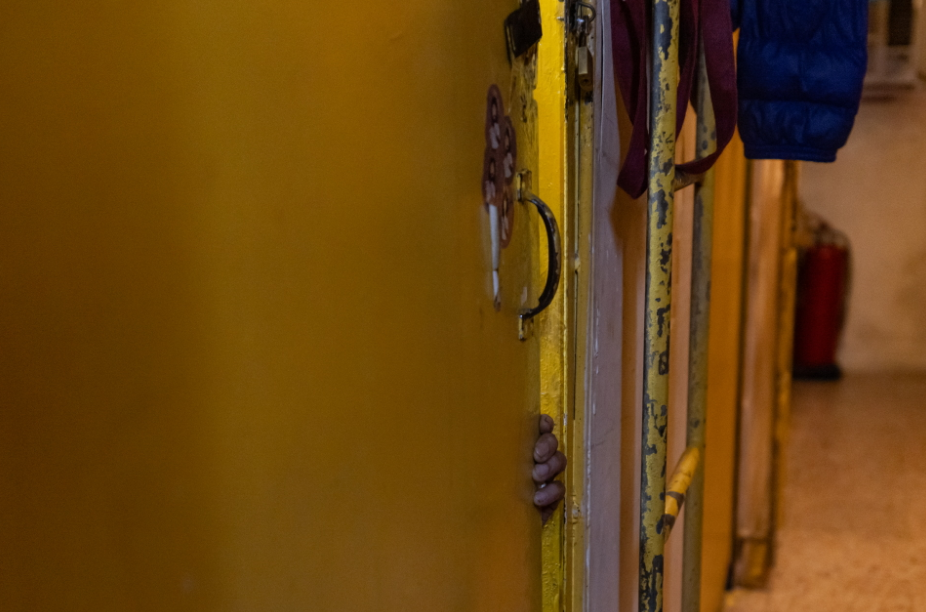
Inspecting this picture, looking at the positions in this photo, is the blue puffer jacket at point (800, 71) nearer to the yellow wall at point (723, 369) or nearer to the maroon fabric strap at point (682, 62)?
the maroon fabric strap at point (682, 62)

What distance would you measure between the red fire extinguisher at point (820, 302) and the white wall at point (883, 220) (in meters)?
0.18

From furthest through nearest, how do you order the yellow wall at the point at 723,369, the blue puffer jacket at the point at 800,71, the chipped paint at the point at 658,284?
the yellow wall at the point at 723,369 < the blue puffer jacket at the point at 800,71 < the chipped paint at the point at 658,284

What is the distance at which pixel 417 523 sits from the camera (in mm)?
724

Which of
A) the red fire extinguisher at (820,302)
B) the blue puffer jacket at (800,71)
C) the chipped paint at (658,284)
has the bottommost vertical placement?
the red fire extinguisher at (820,302)

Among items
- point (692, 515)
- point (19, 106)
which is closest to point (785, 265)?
point (692, 515)

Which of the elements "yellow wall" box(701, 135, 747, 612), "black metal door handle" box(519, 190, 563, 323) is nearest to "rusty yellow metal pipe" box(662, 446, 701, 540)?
"black metal door handle" box(519, 190, 563, 323)

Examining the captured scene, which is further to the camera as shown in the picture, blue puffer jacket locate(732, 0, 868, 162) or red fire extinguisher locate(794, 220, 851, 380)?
red fire extinguisher locate(794, 220, 851, 380)

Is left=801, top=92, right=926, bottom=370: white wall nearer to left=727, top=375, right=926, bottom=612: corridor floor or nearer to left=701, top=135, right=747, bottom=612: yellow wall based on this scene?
left=727, top=375, right=926, bottom=612: corridor floor

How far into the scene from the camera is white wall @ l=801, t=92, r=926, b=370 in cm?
593

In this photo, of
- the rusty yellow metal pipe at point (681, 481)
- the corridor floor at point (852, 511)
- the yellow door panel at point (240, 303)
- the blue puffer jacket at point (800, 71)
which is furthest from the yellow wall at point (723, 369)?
the yellow door panel at point (240, 303)

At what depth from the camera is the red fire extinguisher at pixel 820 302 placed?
584cm

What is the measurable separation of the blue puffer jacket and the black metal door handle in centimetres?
42

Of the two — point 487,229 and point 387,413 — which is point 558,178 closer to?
point 487,229

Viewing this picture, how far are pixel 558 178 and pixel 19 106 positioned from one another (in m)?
0.69
